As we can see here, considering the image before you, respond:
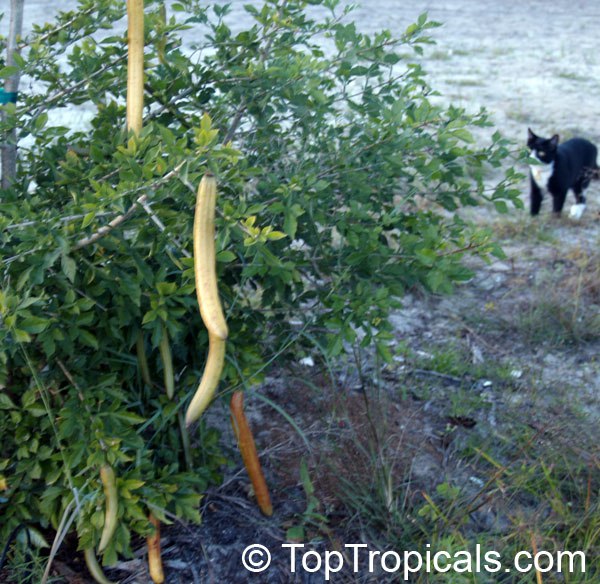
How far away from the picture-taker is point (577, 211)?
535cm

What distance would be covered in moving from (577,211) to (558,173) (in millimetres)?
265

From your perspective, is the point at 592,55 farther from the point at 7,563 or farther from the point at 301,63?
the point at 7,563

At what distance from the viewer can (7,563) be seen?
235 cm

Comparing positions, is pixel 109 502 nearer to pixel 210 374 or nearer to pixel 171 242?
pixel 210 374

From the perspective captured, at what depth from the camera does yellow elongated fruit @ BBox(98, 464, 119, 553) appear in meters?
2.14

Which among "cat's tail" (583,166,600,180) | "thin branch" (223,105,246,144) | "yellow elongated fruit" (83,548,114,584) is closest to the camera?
"yellow elongated fruit" (83,548,114,584)

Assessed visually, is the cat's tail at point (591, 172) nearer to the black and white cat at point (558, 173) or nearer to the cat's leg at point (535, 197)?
the black and white cat at point (558, 173)

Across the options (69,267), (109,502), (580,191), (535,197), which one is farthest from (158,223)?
(580,191)

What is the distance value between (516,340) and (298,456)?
1.45m

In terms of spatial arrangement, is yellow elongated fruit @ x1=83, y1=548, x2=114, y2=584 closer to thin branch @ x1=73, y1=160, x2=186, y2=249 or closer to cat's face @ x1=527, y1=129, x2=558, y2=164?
thin branch @ x1=73, y1=160, x2=186, y2=249

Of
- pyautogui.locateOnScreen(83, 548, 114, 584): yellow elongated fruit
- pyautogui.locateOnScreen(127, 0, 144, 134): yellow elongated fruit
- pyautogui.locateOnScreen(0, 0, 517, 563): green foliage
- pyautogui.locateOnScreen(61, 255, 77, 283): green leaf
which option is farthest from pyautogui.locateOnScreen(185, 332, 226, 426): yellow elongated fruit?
pyautogui.locateOnScreen(127, 0, 144, 134): yellow elongated fruit

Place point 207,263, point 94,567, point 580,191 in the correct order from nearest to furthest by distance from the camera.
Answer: point 207,263 → point 94,567 → point 580,191

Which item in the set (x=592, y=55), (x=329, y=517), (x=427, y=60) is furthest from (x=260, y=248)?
(x=592, y=55)

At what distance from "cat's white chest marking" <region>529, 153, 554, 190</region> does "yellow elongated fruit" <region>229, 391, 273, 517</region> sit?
3.47m
